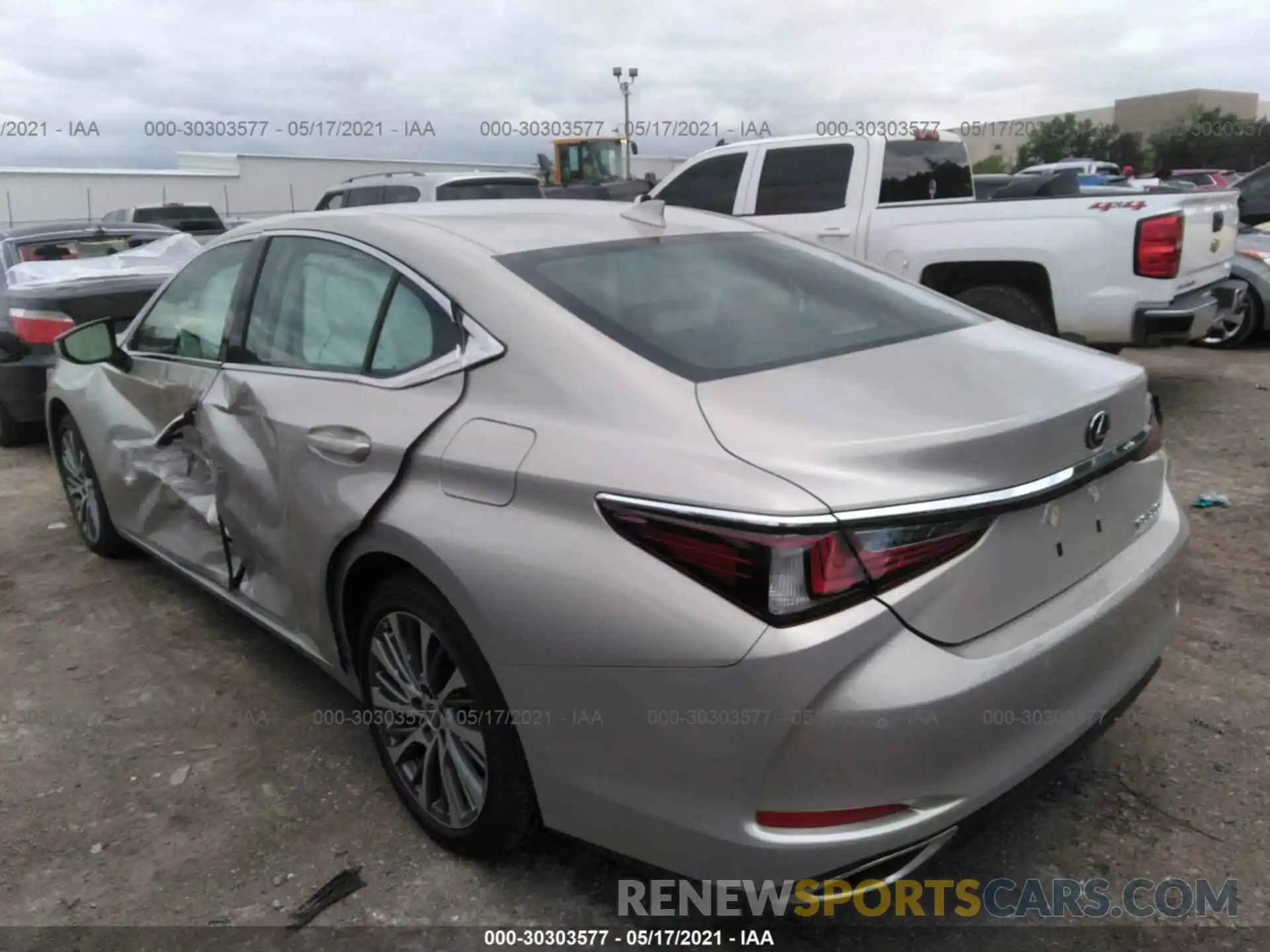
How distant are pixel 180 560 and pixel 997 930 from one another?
9.86 feet

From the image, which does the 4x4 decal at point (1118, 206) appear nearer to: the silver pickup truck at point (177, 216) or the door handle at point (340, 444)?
the door handle at point (340, 444)

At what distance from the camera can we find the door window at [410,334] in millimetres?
2490

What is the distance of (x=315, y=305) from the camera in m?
3.03

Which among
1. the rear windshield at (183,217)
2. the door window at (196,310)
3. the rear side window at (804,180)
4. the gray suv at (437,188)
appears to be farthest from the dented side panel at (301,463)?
the rear windshield at (183,217)

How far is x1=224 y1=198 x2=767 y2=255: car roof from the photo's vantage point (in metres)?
2.72

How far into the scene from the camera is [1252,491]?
197 inches

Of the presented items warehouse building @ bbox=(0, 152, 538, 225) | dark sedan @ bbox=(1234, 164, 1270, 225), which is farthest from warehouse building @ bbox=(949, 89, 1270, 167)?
dark sedan @ bbox=(1234, 164, 1270, 225)

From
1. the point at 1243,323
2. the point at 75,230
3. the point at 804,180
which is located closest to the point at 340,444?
the point at 804,180

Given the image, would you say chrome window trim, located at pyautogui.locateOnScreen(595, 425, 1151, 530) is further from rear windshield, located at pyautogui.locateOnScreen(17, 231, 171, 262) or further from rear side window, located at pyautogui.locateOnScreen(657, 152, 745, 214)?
rear windshield, located at pyautogui.locateOnScreen(17, 231, 171, 262)

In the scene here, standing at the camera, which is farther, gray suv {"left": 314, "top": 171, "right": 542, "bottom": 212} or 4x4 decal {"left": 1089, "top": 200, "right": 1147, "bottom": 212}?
gray suv {"left": 314, "top": 171, "right": 542, "bottom": 212}

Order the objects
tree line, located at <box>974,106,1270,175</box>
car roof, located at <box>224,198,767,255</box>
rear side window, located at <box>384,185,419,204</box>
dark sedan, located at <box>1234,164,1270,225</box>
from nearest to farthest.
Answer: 1. car roof, located at <box>224,198,767,255</box>
2. dark sedan, located at <box>1234,164,1270,225</box>
3. rear side window, located at <box>384,185,419,204</box>
4. tree line, located at <box>974,106,1270,175</box>

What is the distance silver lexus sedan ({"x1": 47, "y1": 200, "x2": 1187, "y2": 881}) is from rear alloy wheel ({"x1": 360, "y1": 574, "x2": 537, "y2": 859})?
0.03ft

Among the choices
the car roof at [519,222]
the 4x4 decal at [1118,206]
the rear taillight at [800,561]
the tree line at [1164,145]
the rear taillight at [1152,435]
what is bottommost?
the rear taillight at [800,561]

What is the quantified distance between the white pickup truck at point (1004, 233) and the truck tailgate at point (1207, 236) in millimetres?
14
